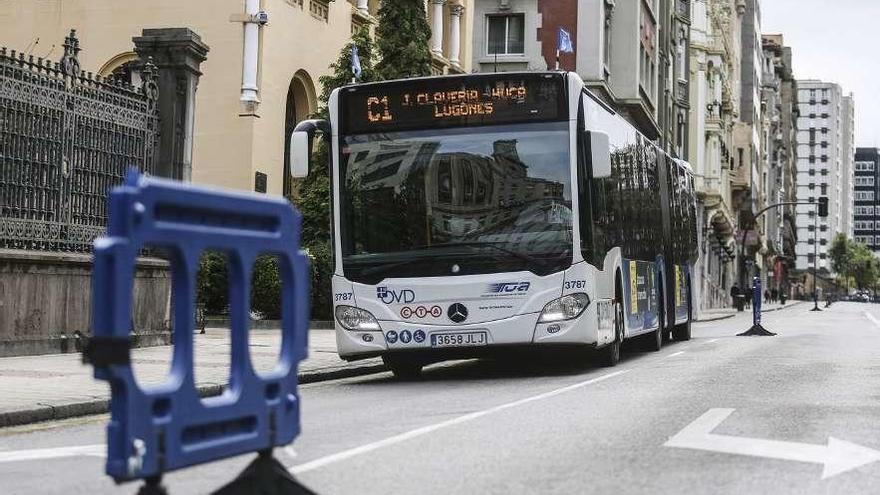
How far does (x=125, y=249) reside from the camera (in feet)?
14.4

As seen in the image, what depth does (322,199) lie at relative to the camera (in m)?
29.7

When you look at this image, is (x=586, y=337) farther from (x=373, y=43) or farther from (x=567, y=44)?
(x=567, y=44)

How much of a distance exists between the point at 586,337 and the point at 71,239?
7263 millimetres

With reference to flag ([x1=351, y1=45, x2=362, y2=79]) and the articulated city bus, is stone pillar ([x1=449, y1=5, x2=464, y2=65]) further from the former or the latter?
the articulated city bus

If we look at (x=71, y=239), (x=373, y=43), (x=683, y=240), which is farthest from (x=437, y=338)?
(x=373, y=43)

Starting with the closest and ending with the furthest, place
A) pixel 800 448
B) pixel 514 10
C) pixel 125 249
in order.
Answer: pixel 125 249, pixel 800 448, pixel 514 10

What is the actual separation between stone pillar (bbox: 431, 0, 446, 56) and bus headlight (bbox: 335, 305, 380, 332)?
24.1 metres

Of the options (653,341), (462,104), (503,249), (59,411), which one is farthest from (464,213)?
(653,341)

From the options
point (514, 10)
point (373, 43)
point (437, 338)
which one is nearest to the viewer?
point (437, 338)

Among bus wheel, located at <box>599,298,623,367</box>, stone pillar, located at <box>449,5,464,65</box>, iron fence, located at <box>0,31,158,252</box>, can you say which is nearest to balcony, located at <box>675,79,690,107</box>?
stone pillar, located at <box>449,5,464,65</box>

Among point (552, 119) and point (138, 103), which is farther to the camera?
point (138, 103)

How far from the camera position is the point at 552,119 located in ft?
50.0

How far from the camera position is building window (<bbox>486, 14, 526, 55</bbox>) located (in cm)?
4962

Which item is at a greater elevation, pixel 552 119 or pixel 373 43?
pixel 373 43
